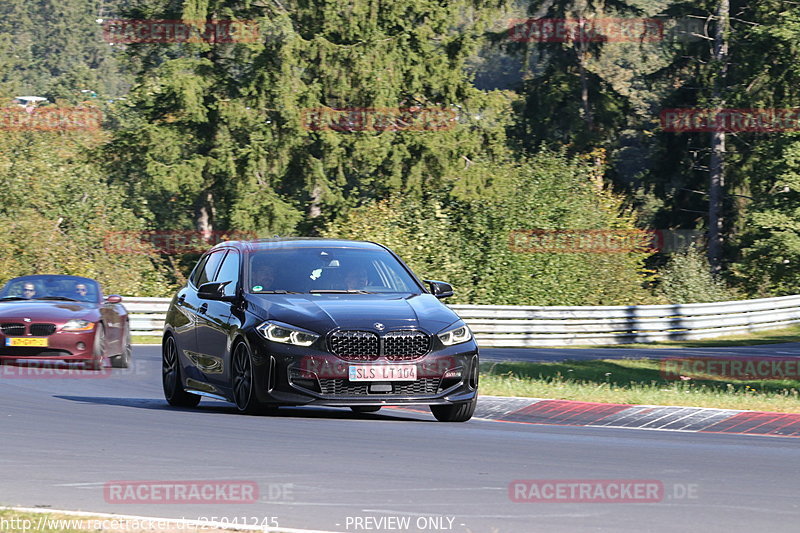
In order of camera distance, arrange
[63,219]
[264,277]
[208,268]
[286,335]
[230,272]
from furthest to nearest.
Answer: [63,219] → [208,268] → [230,272] → [264,277] → [286,335]

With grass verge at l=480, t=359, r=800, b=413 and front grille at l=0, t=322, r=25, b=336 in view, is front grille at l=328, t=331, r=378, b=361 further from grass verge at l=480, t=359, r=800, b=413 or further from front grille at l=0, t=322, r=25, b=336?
front grille at l=0, t=322, r=25, b=336

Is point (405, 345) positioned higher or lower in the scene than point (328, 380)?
higher

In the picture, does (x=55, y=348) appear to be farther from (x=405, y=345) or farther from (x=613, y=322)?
(x=613, y=322)

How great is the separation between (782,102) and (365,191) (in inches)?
739

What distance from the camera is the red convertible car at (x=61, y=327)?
59.0 ft

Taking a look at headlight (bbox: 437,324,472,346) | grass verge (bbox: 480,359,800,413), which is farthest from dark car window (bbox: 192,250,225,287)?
grass verge (bbox: 480,359,800,413)

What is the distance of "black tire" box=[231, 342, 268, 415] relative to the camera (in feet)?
39.6

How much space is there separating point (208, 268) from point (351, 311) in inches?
111

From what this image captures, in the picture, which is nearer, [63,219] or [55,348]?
[55,348]

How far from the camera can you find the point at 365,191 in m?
61.3

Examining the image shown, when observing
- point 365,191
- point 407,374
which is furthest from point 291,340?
point 365,191

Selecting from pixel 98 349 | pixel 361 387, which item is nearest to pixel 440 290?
pixel 361 387

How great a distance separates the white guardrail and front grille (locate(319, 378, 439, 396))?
2087cm

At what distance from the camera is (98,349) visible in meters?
18.4
